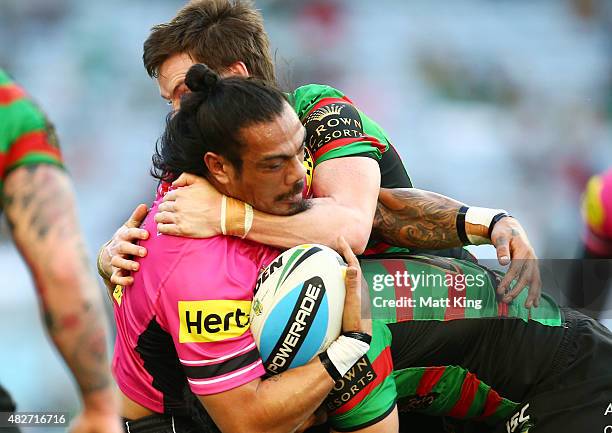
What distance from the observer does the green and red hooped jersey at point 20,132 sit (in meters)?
1.50

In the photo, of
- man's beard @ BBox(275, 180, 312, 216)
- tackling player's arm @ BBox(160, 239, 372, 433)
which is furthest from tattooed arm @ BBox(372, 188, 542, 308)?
tackling player's arm @ BBox(160, 239, 372, 433)

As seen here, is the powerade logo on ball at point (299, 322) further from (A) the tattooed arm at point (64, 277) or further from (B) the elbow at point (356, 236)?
(A) the tattooed arm at point (64, 277)

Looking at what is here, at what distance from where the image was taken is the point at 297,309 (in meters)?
2.03

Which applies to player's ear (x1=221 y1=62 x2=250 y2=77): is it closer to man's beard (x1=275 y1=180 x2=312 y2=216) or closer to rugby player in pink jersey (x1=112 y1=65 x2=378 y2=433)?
rugby player in pink jersey (x1=112 y1=65 x2=378 y2=433)

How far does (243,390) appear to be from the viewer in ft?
6.64

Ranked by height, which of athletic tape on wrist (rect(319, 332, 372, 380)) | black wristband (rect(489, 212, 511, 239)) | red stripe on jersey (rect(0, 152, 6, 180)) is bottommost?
athletic tape on wrist (rect(319, 332, 372, 380))

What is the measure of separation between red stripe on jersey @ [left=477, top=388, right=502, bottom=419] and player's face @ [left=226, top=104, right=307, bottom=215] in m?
0.73

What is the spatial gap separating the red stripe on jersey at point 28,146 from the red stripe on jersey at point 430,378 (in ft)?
4.01

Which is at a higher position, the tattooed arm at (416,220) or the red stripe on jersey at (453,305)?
the tattooed arm at (416,220)

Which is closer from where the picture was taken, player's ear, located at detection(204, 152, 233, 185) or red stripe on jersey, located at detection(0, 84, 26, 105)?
red stripe on jersey, located at detection(0, 84, 26, 105)

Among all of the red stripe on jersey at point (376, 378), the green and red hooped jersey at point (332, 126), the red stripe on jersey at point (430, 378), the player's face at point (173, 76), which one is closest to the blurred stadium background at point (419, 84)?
the player's face at point (173, 76)

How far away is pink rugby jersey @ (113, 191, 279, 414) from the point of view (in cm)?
203

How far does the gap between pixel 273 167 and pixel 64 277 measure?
2.54 feet

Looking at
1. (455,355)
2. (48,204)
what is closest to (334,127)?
(455,355)
